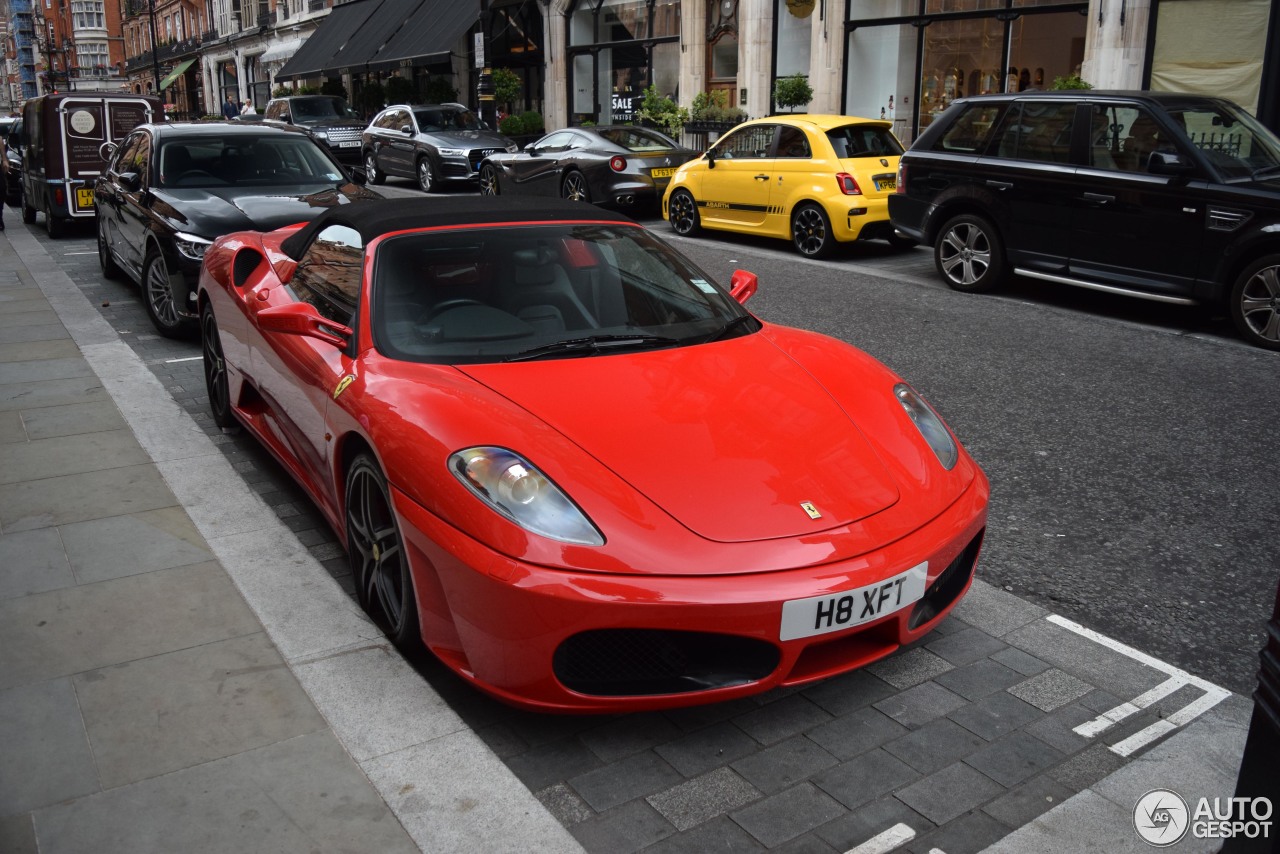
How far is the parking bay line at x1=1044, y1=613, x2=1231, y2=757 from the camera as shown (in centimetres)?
307

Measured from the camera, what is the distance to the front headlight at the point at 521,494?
2.92 meters

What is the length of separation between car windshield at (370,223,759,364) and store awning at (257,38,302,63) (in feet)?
149

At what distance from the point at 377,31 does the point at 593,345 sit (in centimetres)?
3440

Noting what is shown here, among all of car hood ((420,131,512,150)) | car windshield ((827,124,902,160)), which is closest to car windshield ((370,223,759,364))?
car windshield ((827,124,902,160))

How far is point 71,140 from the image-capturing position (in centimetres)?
1442

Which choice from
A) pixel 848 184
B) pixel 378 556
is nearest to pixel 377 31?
pixel 848 184

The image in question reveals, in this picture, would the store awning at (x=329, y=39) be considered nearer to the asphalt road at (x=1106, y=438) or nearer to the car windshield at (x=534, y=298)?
the asphalt road at (x=1106, y=438)

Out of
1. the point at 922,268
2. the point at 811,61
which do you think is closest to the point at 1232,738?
the point at 922,268

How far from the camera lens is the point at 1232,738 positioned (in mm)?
3055

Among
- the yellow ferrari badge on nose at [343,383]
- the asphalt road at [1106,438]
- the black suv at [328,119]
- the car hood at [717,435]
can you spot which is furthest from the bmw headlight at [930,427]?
the black suv at [328,119]

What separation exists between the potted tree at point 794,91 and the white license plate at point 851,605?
751 inches

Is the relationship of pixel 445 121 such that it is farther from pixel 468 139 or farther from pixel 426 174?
pixel 426 174

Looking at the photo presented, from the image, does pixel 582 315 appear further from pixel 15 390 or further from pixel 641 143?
pixel 641 143

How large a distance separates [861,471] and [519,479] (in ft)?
3.40
